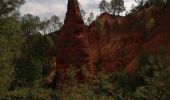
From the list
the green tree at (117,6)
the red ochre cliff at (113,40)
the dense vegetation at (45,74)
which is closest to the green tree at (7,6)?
the dense vegetation at (45,74)

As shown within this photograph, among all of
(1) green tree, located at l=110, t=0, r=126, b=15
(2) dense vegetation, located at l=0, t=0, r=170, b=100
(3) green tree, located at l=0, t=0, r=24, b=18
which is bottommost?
(2) dense vegetation, located at l=0, t=0, r=170, b=100

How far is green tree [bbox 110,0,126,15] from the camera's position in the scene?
360 ft

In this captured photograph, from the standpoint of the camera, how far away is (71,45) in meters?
66.1

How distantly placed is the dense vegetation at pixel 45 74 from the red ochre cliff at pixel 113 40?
12.5ft

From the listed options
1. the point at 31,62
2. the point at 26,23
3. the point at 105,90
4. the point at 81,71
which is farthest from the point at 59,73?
the point at 26,23

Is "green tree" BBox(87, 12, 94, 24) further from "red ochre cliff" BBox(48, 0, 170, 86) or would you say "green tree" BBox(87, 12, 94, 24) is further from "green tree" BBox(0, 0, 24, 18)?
"green tree" BBox(0, 0, 24, 18)

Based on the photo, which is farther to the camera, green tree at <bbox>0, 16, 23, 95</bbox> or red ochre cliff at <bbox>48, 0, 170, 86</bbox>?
red ochre cliff at <bbox>48, 0, 170, 86</bbox>

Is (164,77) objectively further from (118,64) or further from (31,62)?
(118,64)

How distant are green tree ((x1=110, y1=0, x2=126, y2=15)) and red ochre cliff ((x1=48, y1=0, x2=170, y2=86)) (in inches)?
88.3

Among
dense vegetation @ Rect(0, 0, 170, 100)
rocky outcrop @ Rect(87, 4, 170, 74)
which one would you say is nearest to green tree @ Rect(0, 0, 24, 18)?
dense vegetation @ Rect(0, 0, 170, 100)

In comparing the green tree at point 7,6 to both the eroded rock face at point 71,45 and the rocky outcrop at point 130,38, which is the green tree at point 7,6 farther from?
the rocky outcrop at point 130,38

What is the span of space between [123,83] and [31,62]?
23431mm

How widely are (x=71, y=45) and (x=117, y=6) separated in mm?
47707

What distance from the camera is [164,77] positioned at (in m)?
25.5
